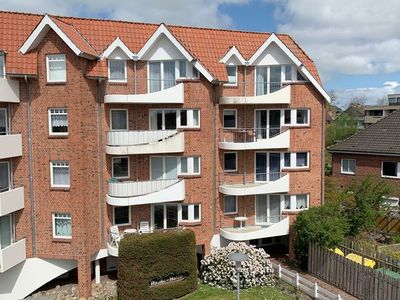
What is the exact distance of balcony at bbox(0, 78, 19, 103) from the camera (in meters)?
18.8

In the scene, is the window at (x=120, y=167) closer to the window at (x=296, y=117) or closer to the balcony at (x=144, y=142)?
the balcony at (x=144, y=142)

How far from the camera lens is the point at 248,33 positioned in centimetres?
2588

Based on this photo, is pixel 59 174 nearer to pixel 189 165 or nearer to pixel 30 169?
pixel 30 169

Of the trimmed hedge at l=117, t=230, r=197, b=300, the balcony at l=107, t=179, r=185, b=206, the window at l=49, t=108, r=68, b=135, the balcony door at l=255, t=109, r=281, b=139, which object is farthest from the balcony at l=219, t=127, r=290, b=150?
the window at l=49, t=108, r=68, b=135

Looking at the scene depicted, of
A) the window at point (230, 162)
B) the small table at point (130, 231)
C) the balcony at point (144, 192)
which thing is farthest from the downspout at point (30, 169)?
the window at point (230, 162)

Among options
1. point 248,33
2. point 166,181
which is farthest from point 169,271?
point 248,33

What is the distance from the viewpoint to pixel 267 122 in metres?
24.1

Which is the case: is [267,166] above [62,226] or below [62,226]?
above

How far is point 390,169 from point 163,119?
21.2 metres

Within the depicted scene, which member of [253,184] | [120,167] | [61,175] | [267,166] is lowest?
[253,184]

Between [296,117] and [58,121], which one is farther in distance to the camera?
[296,117]

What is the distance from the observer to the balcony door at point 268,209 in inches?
959

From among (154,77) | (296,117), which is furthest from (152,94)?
(296,117)

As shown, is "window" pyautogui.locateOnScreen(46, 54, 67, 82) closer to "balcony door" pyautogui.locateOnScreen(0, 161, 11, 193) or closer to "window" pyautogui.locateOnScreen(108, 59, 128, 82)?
"window" pyautogui.locateOnScreen(108, 59, 128, 82)
